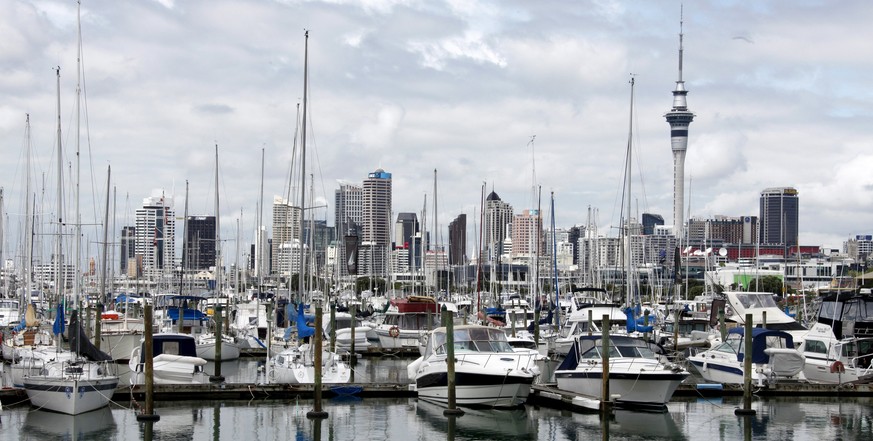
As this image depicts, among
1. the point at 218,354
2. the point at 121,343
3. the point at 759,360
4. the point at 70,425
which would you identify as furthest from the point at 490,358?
the point at 121,343

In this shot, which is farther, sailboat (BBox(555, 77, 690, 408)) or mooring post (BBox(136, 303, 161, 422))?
sailboat (BBox(555, 77, 690, 408))

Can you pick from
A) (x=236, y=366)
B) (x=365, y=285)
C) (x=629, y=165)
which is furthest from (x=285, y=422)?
(x=365, y=285)

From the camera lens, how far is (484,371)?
119 feet

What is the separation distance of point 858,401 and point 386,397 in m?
17.8

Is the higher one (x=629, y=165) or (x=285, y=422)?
(x=629, y=165)

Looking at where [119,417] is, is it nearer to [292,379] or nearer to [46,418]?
[46,418]

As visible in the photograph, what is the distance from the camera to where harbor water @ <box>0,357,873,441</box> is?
1308 inches

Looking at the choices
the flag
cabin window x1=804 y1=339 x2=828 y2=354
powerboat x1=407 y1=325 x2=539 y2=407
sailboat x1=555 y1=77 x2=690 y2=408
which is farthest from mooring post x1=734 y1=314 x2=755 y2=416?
the flag

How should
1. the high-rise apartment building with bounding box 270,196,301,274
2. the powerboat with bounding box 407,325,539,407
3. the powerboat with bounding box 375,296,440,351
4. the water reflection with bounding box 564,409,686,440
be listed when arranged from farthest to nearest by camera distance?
the high-rise apartment building with bounding box 270,196,301,274
the powerboat with bounding box 375,296,440,351
the powerboat with bounding box 407,325,539,407
the water reflection with bounding box 564,409,686,440

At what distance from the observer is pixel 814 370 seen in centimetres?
4406

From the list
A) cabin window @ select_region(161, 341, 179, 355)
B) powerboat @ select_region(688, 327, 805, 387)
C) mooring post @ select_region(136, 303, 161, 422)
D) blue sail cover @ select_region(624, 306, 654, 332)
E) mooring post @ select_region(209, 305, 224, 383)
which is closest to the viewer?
mooring post @ select_region(136, 303, 161, 422)

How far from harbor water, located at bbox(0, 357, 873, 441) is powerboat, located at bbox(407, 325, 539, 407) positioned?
21.8 inches

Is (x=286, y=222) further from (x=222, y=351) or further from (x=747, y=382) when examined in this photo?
(x=747, y=382)

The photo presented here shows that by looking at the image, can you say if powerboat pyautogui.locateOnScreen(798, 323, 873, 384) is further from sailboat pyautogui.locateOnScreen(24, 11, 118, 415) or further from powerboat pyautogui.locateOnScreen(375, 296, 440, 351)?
sailboat pyautogui.locateOnScreen(24, 11, 118, 415)
